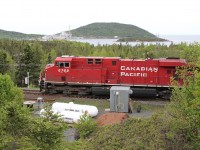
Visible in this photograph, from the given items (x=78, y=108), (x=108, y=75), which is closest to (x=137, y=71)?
(x=108, y=75)

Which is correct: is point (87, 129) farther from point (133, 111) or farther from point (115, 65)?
point (115, 65)

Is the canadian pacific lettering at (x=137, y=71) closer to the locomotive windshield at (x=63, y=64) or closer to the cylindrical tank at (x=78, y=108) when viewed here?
the locomotive windshield at (x=63, y=64)

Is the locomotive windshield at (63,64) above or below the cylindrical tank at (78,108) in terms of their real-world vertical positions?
above

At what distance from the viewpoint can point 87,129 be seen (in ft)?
58.0

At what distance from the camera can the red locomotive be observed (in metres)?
27.6

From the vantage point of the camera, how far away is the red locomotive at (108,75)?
27.6m

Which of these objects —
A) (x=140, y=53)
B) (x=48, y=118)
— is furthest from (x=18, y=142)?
(x=140, y=53)

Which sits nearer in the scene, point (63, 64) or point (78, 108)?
point (78, 108)

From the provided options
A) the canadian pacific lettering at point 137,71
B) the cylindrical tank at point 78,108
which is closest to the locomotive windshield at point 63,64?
the canadian pacific lettering at point 137,71

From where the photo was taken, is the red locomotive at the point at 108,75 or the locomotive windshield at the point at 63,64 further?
the locomotive windshield at the point at 63,64

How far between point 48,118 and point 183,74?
11.2 metres

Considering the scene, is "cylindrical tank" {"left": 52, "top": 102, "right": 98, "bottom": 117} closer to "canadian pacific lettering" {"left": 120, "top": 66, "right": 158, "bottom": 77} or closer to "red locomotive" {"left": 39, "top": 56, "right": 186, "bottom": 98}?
"red locomotive" {"left": 39, "top": 56, "right": 186, "bottom": 98}

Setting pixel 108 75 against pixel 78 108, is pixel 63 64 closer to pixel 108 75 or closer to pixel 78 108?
pixel 108 75

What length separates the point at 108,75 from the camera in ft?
93.5
